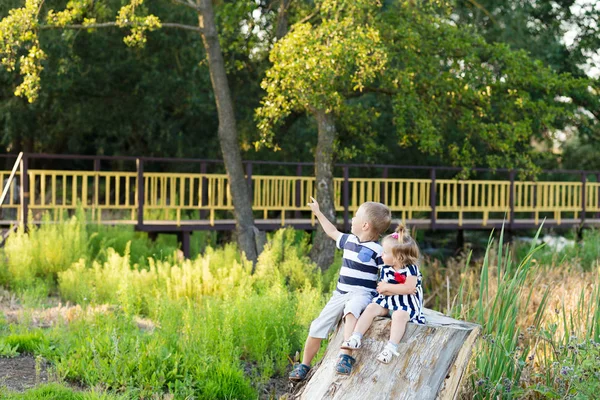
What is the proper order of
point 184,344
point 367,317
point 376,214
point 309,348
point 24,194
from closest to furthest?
point 367,317 < point 376,214 < point 309,348 < point 184,344 < point 24,194

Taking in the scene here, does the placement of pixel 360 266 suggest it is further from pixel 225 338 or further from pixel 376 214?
pixel 225 338

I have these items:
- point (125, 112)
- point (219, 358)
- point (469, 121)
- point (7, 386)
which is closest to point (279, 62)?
point (469, 121)

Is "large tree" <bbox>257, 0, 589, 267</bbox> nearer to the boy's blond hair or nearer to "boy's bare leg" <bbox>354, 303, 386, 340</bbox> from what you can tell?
the boy's blond hair

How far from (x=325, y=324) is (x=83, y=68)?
1456 centimetres

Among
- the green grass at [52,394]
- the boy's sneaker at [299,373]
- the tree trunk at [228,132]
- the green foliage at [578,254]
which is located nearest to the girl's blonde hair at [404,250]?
the boy's sneaker at [299,373]

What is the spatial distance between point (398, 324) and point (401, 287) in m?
0.24

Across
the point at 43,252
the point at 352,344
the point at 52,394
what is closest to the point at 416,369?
the point at 352,344

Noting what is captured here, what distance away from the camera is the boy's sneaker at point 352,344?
179 inches

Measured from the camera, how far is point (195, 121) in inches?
832

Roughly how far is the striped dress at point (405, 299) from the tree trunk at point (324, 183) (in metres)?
7.76

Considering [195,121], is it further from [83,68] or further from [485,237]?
[485,237]

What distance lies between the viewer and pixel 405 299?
183 inches

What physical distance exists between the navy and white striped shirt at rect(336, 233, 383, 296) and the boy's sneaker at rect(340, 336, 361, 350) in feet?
1.58

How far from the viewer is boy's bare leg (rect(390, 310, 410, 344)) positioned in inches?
176
